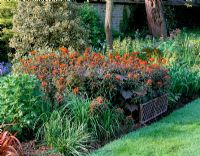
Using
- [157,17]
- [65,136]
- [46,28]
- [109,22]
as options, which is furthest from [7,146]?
[157,17]

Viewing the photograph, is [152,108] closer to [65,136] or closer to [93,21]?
[65,136]

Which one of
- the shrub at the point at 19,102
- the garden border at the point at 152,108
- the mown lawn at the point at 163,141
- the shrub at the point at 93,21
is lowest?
the mown lawn at the point at 163,141

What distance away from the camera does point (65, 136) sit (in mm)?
5770

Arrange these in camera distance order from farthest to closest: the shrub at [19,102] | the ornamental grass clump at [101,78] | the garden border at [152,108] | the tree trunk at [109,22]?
the tree trunk at [109,22] < the garden border at [152,108] < the ornamental grass clump at [101,78] < the shrub at [19,102]

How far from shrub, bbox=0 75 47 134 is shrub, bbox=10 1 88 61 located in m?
4.75

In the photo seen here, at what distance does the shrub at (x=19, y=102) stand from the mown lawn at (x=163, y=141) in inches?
41.4

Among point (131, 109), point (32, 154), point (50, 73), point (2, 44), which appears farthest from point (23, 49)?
point (32, 154)

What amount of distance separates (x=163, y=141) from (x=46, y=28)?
559cm

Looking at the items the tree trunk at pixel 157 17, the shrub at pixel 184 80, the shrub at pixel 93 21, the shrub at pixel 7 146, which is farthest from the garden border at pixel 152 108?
the tree trunk at pixel 157 17

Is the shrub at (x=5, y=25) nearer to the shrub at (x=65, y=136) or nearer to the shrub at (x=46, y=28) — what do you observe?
the shrub at (x=46, y=28)

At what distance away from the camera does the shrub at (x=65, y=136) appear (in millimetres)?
5613

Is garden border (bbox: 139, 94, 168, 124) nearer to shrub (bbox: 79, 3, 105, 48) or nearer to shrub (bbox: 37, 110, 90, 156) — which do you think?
shrub (bbox: 37, 110, 90, 156)

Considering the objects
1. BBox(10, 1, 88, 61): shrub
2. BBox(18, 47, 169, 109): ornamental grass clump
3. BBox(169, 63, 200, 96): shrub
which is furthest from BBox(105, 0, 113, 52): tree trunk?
BBox(18, 47, 169, 109): ornamental grass clump

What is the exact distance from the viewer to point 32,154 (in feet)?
18.2
